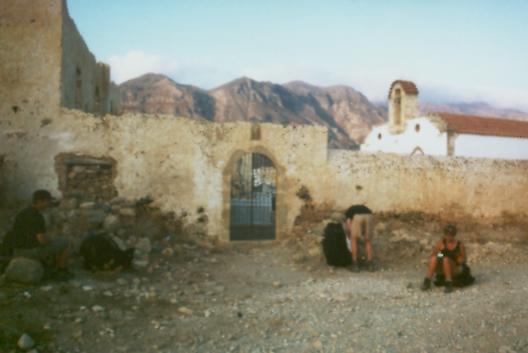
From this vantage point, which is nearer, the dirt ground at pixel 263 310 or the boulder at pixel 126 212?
the dirt ground at pixel 263 310

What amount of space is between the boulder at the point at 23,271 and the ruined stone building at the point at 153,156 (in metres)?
4.26

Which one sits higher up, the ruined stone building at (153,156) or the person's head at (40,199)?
the ruined stone building at (153,156)

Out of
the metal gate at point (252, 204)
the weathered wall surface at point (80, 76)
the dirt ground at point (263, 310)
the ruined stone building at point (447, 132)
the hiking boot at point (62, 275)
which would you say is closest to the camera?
the dirt ground at point (263, 310)

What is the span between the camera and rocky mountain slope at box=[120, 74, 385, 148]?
194ft

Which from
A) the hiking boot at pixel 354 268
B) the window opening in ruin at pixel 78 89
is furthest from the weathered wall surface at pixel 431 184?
the window opening in ruin at pixel 78 89

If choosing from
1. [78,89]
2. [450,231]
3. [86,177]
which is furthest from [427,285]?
[78,89]

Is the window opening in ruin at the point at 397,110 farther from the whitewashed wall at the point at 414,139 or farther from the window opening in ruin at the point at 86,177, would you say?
the window opening in ruin at the point at 86,177

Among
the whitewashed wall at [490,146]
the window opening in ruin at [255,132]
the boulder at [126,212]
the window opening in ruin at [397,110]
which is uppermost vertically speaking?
the window opening in ruin at [397,110]

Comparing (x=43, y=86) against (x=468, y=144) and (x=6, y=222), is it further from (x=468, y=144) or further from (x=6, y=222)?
(x=468, y=144)

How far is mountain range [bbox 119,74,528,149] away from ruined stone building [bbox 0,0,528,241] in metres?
36.2

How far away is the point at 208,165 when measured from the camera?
39.4 feet

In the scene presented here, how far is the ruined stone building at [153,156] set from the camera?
11.0 meters

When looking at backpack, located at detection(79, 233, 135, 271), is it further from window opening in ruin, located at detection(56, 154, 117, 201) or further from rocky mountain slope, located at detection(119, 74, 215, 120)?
rocky mountain slope, located at detection(119, 74, 215, 120)

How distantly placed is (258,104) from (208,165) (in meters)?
56.4
